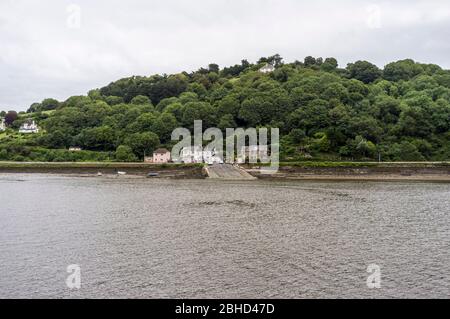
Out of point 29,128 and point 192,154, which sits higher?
point 29,128

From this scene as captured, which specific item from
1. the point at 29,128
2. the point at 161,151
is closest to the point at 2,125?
the point at 29,128

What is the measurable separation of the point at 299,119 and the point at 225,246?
70788 mm

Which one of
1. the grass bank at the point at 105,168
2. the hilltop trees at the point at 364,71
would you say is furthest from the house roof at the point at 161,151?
the hilltop trees at the point at 364,71

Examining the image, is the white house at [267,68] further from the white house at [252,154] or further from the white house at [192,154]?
the white house at [252,154]

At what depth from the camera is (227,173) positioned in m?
69.9

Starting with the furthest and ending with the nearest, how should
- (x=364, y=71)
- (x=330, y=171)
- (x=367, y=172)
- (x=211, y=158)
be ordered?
1. (x=364, y=71)
2. (x=211, y=158)
3. (x=330, y=171)
4. (x=367, y=172)

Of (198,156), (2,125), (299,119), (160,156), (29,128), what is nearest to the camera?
(198,156)

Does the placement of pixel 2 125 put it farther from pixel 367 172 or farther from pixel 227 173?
pixel 367 172

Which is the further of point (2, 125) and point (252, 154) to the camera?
point (2, 125)

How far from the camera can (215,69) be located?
178 metres

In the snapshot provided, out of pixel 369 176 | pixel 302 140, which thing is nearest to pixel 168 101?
pixel 302 140

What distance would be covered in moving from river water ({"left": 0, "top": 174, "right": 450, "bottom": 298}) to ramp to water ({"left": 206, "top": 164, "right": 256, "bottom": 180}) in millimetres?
22764

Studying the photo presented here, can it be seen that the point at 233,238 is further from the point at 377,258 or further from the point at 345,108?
the point at 345,108

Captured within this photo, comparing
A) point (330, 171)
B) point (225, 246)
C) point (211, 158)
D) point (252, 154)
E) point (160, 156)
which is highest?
point (252, 154)
